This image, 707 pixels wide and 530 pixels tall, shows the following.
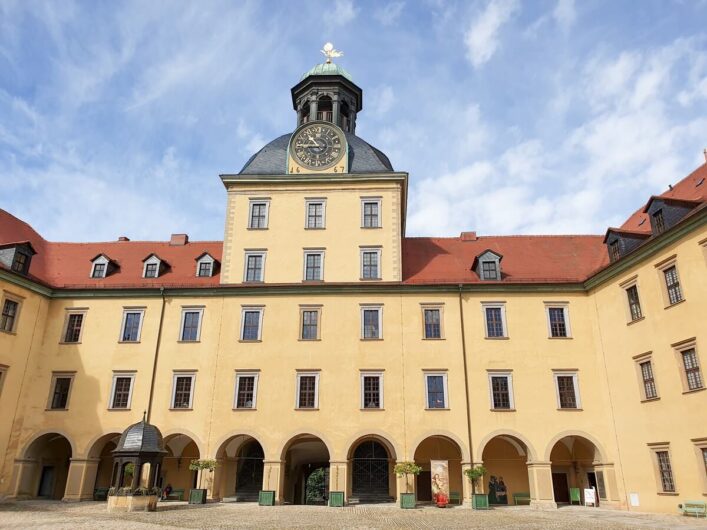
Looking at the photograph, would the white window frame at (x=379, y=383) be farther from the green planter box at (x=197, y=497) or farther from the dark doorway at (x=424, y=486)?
the green planter box at (x=197, y=497)

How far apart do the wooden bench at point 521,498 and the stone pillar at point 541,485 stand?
68.7 inches

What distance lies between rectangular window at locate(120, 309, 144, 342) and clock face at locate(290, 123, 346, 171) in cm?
1095

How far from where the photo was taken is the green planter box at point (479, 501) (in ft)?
73.2

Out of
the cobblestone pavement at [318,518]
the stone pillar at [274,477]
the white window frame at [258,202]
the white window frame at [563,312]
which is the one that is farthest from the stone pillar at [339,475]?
the white window frame at [258,202]

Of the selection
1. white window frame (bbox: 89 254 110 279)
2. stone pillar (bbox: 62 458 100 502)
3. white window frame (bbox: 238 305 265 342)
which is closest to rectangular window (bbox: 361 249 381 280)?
white window frame (bbox: 238 305 265 342)

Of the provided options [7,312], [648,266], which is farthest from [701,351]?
[7,312]

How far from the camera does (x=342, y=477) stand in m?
23.9

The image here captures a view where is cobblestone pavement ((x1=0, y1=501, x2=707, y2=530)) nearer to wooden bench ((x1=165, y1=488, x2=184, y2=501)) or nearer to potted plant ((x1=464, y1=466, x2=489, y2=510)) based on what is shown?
potted plant ((x1=464, y1=466, x2=489, y2=510))

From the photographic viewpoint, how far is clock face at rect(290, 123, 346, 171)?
96.0ft

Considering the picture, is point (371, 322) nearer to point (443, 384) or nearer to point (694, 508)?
point (443, 384)

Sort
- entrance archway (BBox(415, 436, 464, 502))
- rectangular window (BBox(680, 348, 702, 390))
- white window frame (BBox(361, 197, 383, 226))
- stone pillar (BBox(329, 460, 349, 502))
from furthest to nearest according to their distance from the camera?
white window frame (BBox(361, 197, 383, 226)) → entrance archway (BBox(415, 436, 464, 502)) → stone pillar (BBox(329, 460, 349, 502)) → rectangular window (BBox(680, 348, 702, 390))

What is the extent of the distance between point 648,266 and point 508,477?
36.6ft

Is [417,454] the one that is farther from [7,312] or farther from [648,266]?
[7,312]

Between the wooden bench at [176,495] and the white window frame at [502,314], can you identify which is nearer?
the white window frame at [502,314]
